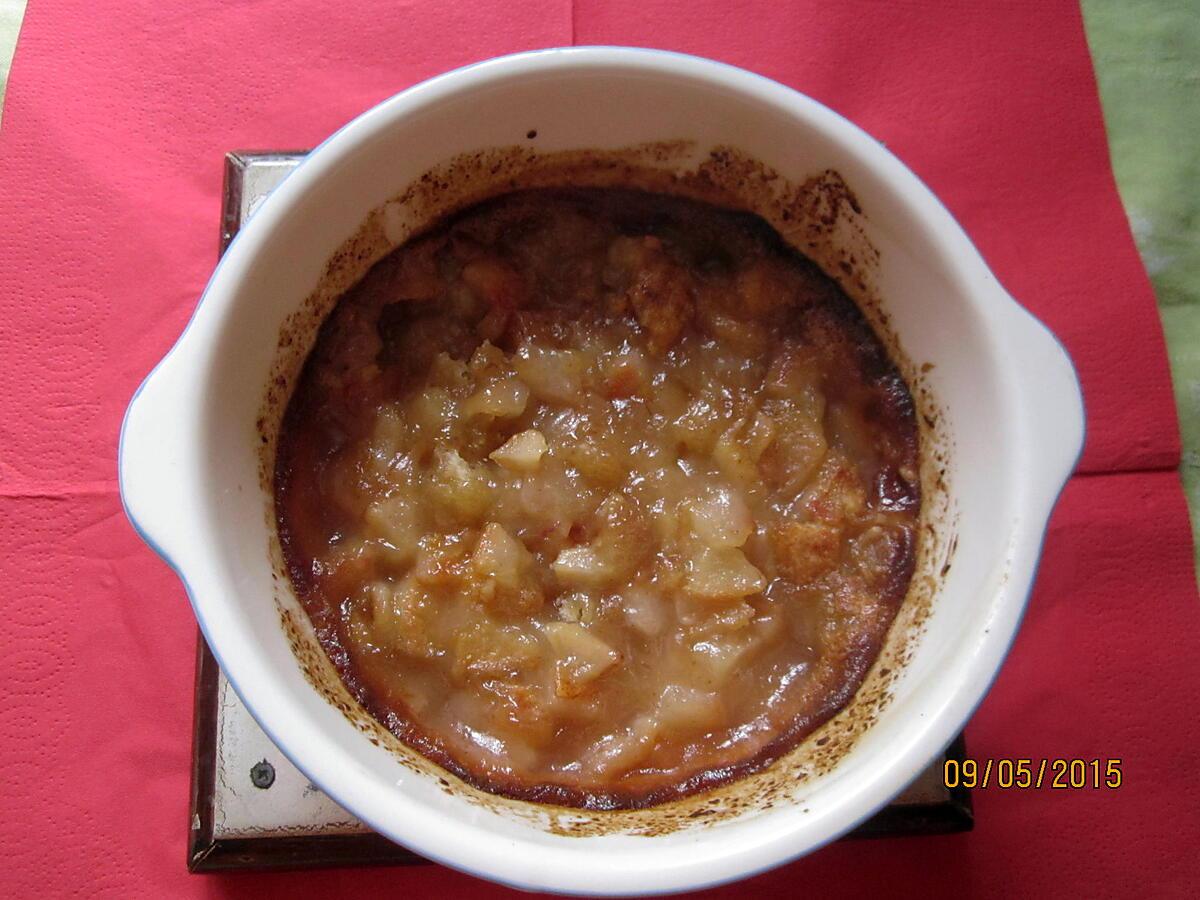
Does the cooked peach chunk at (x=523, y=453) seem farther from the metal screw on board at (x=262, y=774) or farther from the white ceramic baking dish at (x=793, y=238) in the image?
the metal screw on board at (x=262, y=774)

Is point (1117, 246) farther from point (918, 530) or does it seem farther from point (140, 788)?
point (140, 788)

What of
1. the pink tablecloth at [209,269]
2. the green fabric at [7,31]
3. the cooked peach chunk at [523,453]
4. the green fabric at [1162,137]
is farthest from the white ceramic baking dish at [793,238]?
the green fabric at [7,31]

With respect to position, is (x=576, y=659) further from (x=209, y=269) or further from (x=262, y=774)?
(x=209, y=269)
